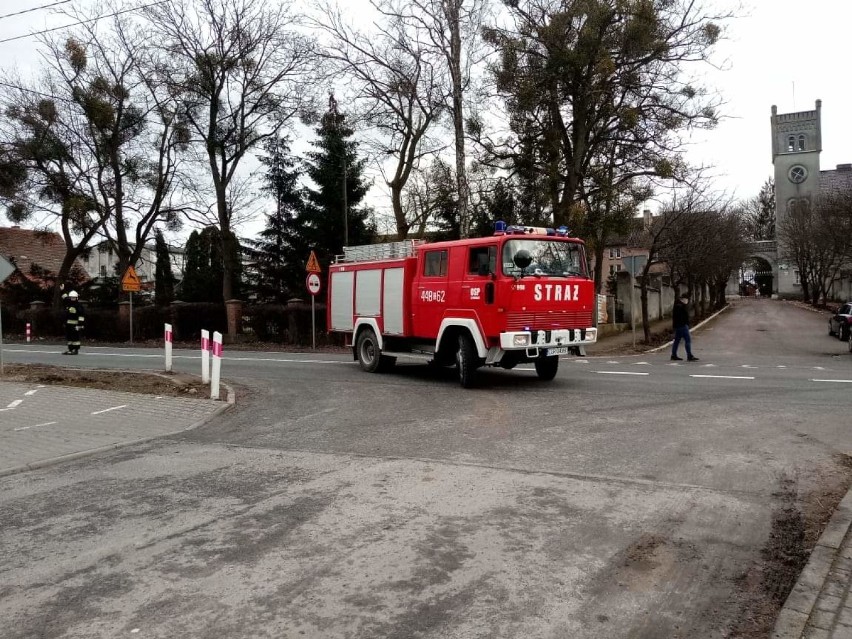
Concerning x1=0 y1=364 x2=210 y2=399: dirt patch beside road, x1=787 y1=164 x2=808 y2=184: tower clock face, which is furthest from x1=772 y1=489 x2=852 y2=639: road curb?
x1=787 y1=164 x2=808 y2=184: tower clock face

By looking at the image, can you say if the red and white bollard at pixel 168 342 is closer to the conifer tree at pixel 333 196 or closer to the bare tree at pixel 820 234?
the conifer tree at pixel 333 196

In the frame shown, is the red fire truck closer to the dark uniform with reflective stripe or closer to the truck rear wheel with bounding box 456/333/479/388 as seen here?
the truck rear wheel with bounding box 456/333/479/388

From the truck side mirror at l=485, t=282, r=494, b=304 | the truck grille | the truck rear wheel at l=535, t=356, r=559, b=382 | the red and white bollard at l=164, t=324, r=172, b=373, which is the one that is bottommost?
the truck rear wheel at l=535, t=356, r=559, b=382

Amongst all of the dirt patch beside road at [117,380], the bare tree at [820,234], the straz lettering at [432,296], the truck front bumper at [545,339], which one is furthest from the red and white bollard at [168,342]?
the bare tree at [820,234]

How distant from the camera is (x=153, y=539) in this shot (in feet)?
14.8

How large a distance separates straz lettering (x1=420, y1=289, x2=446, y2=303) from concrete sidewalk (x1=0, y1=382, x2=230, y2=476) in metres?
4.25

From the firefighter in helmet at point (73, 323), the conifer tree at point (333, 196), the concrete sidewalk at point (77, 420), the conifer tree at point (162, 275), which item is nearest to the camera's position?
the concrete sidewalk at point (77, 420)

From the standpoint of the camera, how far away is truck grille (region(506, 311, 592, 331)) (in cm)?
1123

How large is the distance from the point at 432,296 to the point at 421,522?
8.06 meters

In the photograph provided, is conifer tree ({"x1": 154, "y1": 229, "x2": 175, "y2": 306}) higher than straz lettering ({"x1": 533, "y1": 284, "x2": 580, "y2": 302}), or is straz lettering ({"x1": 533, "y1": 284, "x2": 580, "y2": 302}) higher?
conifer tree ({"x1": 154, "y1": 229, "x2": 175, "y2": 306})

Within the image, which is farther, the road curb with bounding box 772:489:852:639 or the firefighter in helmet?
the firefighter in helmet

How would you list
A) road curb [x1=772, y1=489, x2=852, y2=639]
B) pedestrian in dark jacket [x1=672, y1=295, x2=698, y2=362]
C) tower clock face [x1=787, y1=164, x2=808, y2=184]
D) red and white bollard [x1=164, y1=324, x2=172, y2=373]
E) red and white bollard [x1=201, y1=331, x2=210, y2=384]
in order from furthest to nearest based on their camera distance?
tower clock face [x1=787, y1=164, x2=808, y2=184], pedestrian in dark jacket [x1=672, y1=295, x2=698, y2=362], red and white bollard [x1=164, y1=324, x2=172, y2=373], red and white bollard [x1=201, y1=331, x2=210, y2=384], road curb [x1=772, y1=489, x2=852, y2=639]

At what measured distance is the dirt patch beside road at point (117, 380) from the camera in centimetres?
1184

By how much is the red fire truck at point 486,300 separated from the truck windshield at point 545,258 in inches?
0.7
